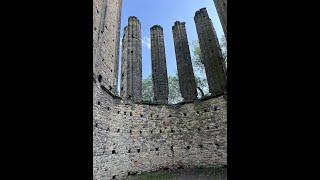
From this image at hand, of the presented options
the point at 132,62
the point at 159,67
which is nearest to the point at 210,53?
the point at 159,67

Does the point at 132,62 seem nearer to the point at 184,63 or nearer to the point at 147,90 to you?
the point at 184,63

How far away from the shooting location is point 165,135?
13.6m

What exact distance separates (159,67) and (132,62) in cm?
180

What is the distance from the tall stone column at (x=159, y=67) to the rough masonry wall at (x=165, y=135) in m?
0.95

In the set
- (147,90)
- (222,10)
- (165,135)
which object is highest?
(222,10)

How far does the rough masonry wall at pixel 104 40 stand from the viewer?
380 inches

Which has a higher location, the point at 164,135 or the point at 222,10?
the point at 222,10

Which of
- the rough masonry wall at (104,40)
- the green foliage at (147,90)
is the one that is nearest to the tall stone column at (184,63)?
the rough masonry wall at (104,40)

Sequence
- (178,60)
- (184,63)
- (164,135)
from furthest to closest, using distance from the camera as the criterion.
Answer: (178,60), (184,63), (164,135)

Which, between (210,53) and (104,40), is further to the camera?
(210,53)
